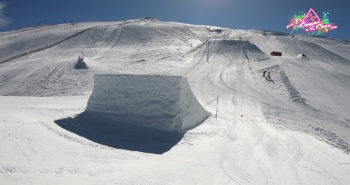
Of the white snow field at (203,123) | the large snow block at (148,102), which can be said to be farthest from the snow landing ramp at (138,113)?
the white snow field at (203,123)

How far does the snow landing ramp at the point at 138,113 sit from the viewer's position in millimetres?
8523

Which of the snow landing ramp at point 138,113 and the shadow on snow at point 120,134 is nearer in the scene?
the shadow on snow at point 120,134

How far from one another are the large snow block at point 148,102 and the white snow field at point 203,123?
40cm

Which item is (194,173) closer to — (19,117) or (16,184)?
(16,184)

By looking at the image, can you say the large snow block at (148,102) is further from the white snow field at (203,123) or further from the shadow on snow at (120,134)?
the white snow field at (203,123)

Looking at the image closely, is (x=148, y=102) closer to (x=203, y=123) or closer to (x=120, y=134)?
(x=120, y=134)

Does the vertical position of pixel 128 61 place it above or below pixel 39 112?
above

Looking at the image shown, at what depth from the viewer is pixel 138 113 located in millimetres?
9484

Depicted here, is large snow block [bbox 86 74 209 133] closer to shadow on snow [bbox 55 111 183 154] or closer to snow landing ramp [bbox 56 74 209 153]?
snow landing ramp [bbox 56 74 209 153]

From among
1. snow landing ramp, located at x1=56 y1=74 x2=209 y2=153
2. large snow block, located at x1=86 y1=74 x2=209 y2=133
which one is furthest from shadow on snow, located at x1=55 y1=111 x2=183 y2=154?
large snow block, located at x1=86 y1=74 x2=209 y2=133

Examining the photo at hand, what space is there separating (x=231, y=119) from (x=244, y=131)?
1809 millimetres

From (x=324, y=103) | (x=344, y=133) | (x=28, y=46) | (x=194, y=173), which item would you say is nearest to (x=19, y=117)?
(x=194, y=173)

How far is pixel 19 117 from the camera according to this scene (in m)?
8.91

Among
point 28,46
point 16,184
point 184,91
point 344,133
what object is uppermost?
point 28,46
